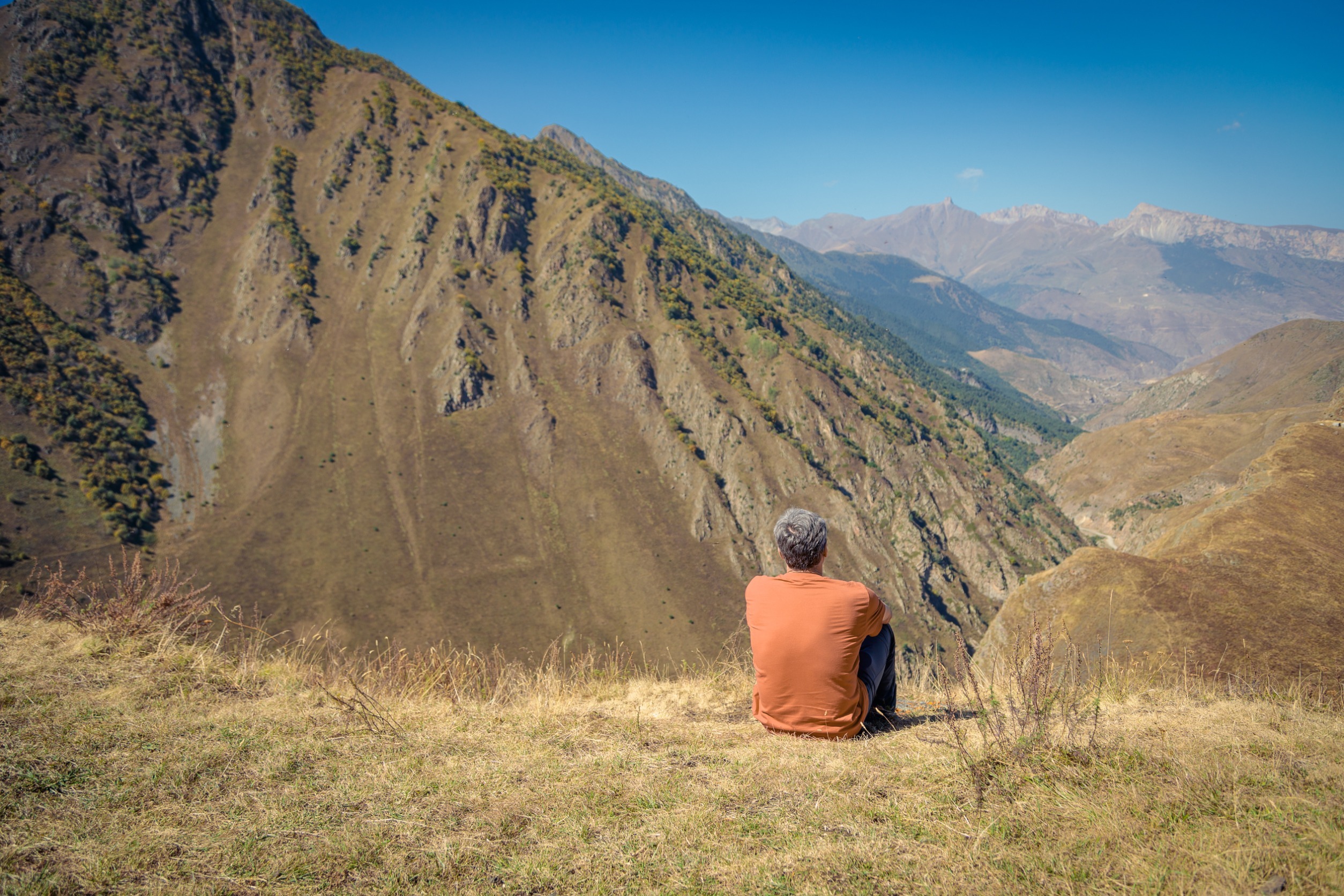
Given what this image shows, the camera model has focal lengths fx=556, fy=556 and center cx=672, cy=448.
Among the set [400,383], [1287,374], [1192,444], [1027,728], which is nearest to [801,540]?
[1027,728]

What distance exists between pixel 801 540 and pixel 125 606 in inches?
350

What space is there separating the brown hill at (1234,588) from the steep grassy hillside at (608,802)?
12.6 m

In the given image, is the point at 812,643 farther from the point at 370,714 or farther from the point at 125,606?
the point at 125,606

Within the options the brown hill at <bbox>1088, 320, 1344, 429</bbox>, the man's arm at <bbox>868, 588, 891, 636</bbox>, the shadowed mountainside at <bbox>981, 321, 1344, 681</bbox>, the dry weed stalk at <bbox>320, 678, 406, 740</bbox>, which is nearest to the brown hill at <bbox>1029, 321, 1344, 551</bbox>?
the brown hill at <bbox>1088, 320, 1344, 429</bbox>

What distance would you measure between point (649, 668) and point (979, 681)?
16.8 ft

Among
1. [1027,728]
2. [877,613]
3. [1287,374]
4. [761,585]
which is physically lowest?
[1027,728]

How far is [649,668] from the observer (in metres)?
8.85

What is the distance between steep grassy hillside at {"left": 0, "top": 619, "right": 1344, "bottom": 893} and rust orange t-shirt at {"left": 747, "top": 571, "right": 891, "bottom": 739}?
0.24 metres

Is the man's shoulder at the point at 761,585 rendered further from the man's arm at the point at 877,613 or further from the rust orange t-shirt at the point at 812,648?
the man's arm at the point at 877,613

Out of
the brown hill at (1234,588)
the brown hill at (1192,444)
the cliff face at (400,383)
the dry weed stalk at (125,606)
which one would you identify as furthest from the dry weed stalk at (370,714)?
the brown hill at (1192,444)

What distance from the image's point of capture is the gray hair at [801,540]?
17.7ft

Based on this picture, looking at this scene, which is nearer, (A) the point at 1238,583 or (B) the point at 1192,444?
(A) the point at 1238,583

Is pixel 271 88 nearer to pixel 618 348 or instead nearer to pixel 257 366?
pixel 257 366

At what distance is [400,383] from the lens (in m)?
96.6
